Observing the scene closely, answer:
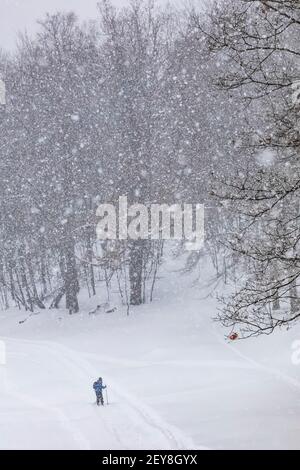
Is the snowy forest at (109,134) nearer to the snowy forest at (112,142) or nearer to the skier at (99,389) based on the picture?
the snowy forest at (112,142)

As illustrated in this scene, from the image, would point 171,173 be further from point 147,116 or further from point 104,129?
point 104,129

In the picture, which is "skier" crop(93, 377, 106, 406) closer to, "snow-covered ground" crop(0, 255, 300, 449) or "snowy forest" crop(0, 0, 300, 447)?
"snow-covered ground" crop(0, 255, 300, 449)

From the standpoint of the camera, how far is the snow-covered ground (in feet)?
40.4

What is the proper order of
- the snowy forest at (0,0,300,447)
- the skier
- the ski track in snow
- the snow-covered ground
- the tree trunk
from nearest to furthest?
the ski track in snow
the snow-covered ground
the skier
the snowy forest at (0,0,300,447)
the tree trunk

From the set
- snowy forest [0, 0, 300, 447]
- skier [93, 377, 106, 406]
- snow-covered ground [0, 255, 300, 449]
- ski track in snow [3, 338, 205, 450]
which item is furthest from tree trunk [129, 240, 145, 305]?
skier [93, 377, 106, 406]

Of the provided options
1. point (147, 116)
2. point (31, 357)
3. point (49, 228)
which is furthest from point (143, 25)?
point (31, 357)

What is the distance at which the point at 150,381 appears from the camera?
708 inches

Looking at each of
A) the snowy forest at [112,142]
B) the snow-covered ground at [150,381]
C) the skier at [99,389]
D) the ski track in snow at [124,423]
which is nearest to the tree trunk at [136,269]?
the snowy forest at [112,142]

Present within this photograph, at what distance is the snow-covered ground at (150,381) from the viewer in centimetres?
1230

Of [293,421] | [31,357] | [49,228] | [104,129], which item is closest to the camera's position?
[293,421]

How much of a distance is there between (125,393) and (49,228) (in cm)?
1442

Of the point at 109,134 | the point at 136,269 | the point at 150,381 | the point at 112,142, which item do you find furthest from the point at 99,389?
the point at 112,142
